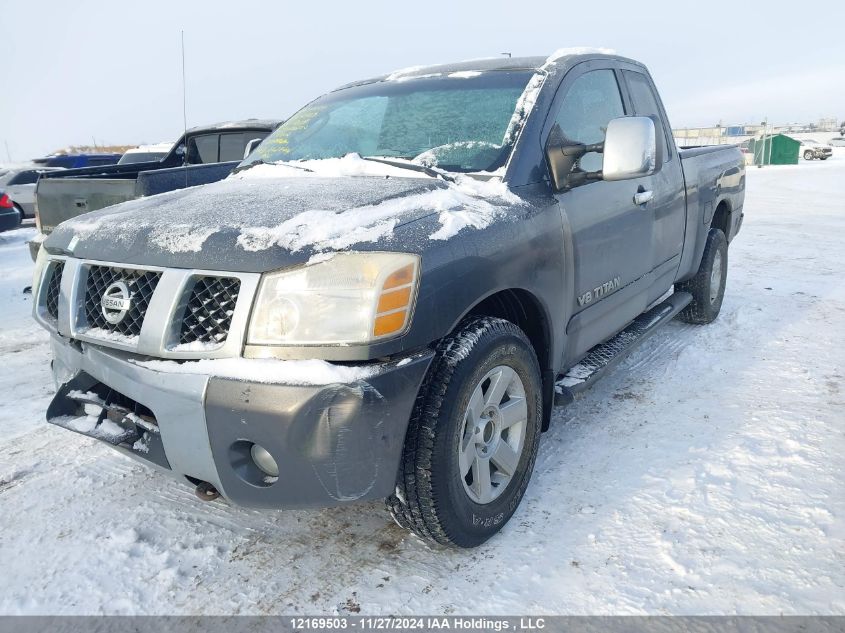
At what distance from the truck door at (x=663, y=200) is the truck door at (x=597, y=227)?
0.49 ft

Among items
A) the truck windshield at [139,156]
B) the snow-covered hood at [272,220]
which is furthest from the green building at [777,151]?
the snow-covered hood at [272,220]

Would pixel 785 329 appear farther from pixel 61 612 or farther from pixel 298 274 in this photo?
pixel 61 612

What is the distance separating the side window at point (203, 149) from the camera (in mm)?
7312

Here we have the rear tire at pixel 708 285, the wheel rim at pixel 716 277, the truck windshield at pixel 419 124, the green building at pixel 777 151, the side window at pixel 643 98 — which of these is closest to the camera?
the truck windshield at pixel 419 124

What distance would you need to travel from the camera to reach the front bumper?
185 cm

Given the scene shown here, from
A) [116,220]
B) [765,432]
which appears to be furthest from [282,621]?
[765,432]

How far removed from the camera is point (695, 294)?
4824 millimetres

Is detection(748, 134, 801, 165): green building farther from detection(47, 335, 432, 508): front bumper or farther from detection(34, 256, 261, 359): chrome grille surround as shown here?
Answer: detection(34, 256, 261, 359): chrome grille surround

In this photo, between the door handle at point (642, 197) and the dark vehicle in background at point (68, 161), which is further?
the dark vehicle in background at point (68, 161)

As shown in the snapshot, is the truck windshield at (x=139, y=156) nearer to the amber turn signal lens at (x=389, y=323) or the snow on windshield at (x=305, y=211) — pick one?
the snow on windshield at (x=305, y=211)

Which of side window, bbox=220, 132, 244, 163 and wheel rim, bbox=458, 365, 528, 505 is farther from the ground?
side window, bbox=220, 132, 244, 163

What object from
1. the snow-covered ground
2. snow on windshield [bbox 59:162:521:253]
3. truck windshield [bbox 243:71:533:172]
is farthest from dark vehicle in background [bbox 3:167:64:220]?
snow on windshield [bbox 59:162:521:253]

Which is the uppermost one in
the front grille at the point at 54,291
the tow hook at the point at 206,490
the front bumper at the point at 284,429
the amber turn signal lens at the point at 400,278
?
the amber turn signal lens at the point at 400,278

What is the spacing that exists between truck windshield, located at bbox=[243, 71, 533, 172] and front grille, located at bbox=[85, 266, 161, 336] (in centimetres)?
129
